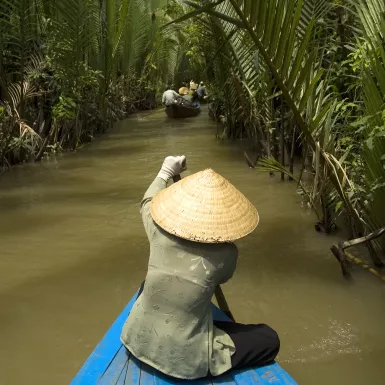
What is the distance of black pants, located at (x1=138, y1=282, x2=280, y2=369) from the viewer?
5.87 ft

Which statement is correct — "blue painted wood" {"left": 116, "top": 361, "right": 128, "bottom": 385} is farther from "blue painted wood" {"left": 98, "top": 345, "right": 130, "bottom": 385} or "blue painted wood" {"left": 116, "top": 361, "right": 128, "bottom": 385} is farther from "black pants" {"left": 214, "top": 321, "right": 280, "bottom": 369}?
"black pants" {"left": 214, "top": 321, "right": 280, "bottom": 369}

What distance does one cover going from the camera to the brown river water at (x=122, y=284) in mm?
2436

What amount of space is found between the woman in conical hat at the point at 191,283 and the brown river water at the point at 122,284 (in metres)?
0.71

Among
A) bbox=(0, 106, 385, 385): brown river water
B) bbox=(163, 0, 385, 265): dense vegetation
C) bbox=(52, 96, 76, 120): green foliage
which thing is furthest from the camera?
bbox=(52, 96, 76, 120): green foliage

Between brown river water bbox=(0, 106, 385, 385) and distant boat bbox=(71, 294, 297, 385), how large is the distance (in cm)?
54

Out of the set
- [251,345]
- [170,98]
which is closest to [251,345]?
[251,345]

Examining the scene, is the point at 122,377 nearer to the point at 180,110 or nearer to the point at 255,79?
the point at 255,79

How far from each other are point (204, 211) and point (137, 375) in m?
0.63

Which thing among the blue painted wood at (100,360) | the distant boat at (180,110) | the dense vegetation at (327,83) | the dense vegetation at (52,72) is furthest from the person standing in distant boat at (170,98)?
the blue painted wood at (100,360)

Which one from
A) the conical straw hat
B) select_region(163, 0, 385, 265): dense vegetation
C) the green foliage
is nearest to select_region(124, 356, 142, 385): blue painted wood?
the conical straw hat

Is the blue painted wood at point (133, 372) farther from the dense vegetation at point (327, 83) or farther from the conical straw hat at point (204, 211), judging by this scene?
the dense vegetation at point (327, 83)

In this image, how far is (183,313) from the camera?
5.67 feet

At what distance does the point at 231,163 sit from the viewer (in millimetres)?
6922

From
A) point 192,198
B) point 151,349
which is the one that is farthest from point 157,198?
point 151,349
